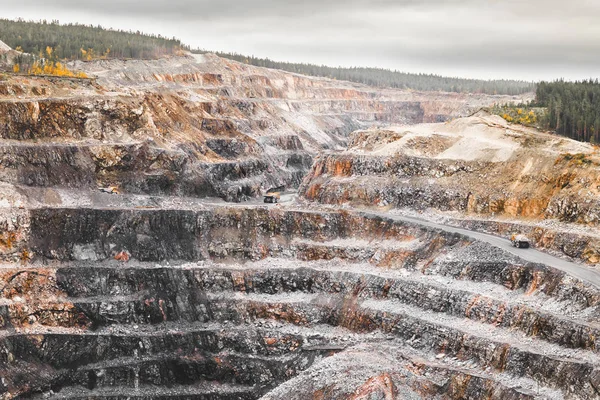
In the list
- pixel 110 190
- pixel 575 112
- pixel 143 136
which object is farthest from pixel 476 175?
pixel 110 190

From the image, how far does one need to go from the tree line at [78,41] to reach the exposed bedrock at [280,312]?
75.0m

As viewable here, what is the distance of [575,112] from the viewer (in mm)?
91750

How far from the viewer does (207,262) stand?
70.7 meters

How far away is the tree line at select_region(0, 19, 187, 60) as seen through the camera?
14400 centimetres

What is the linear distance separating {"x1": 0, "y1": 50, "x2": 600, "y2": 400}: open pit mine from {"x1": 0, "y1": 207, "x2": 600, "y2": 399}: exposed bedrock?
166 millimetres

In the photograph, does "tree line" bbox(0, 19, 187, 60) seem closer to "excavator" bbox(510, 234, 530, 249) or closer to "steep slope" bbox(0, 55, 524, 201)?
"steep slope" bbox(0, 55, 524, 201)

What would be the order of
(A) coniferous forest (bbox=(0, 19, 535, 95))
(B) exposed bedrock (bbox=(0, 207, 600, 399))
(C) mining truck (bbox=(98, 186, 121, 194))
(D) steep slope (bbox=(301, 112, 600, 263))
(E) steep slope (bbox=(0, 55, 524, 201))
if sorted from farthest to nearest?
(A) coniferous forest (bbox=(0, 19, 535, 95)) → (C) mining truck (bbox=(98, 186, 121, 194)) → (E) steep slope (bbox=(0, 55, 524, 201)) → (D) steep slope (bbox=(301, 112, 600, 263)) → (B) exposed bedrock (bbox=(0, 207, 600, 399))

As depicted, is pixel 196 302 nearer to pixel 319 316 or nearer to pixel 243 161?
pixel 319 316

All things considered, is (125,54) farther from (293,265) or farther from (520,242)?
(520,242)

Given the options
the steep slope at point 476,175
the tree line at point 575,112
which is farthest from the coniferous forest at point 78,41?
the tree line at point 575,112

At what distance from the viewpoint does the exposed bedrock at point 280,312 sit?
5088cm

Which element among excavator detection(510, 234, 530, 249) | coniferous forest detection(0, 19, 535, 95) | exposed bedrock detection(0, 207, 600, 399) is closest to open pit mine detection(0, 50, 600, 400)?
exposed bedrock detection(0, 207, 600, 399)

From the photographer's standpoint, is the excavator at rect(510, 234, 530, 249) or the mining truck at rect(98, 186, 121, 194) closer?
the excavator at rect(510, 234, 530, 249)

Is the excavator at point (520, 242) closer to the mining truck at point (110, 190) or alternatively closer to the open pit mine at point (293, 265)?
the open pit mine at point (293, 265)
